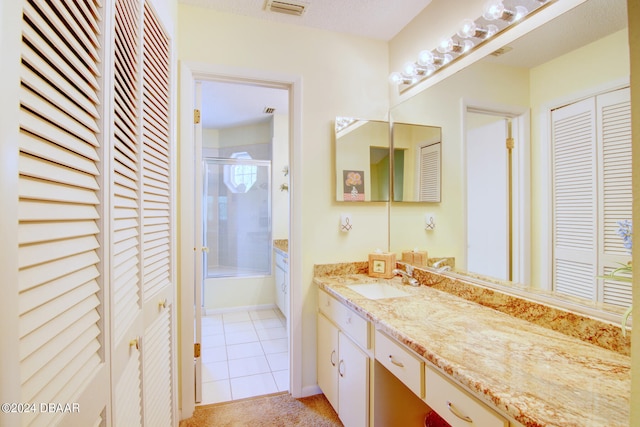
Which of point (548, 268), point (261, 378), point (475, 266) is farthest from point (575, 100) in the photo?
point (261, 378)

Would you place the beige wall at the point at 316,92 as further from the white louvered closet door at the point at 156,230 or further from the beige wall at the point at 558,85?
the beige wall at the point at 558,85

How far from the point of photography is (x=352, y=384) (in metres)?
1.57

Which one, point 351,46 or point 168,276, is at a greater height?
point 351,46

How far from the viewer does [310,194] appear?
2.10m

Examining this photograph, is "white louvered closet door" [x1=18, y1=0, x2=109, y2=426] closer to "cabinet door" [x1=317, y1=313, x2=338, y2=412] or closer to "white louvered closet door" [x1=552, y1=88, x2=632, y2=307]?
"cabinet door" [x1=317, y1=313, x2=338, y2=412]

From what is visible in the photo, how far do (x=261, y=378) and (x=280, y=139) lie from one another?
9.03ft

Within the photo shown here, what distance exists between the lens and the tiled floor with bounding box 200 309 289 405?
7.16 feet

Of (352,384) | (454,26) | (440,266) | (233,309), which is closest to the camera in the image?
(352,384)

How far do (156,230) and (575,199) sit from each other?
1682mm

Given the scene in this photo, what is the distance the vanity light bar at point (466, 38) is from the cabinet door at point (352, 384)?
5.59 ft

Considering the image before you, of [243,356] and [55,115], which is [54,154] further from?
[243,356]

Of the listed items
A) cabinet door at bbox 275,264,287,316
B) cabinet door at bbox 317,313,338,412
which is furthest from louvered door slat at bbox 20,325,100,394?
cabinet door at bbox 275,264,287,316

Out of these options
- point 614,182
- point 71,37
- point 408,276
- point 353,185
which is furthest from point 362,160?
point 71,37

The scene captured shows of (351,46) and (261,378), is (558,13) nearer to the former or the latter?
(351,46)
